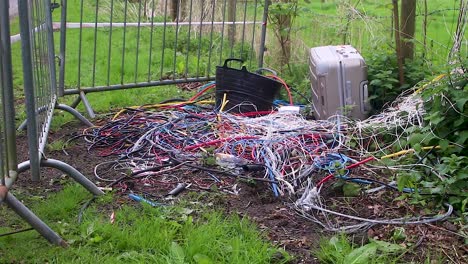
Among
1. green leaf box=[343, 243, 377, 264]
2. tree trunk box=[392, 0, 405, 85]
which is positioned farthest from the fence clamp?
tree trunk box=[392, 0, 405, 85]

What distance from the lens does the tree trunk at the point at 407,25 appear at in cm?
609

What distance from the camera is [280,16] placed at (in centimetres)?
746

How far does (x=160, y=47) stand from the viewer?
994 centimetres

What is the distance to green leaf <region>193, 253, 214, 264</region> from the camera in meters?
3.04

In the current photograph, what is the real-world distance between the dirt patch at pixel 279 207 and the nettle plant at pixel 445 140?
232 mm

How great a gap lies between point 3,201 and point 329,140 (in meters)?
2.75

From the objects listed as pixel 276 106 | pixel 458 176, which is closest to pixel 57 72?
pixel 276 106

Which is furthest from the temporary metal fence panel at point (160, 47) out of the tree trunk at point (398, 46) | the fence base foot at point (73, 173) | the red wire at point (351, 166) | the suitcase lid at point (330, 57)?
the red wire at point (351, 166)

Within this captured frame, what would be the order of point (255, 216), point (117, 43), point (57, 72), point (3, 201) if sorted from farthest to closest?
point (117, 43), point (57, 72), point (255, 216), point (3, 201)

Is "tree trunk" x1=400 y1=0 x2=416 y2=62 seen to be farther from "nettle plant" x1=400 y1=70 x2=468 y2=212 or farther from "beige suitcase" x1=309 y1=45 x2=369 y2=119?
"nettle plant" x1=400 y1=70 x2=468 y2=212

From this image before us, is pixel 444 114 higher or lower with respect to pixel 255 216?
higher

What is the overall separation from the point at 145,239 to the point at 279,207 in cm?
97

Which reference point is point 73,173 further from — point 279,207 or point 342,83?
point 342,83

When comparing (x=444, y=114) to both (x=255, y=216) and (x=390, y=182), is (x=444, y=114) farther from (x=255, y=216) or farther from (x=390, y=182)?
(x=255, y=216)
